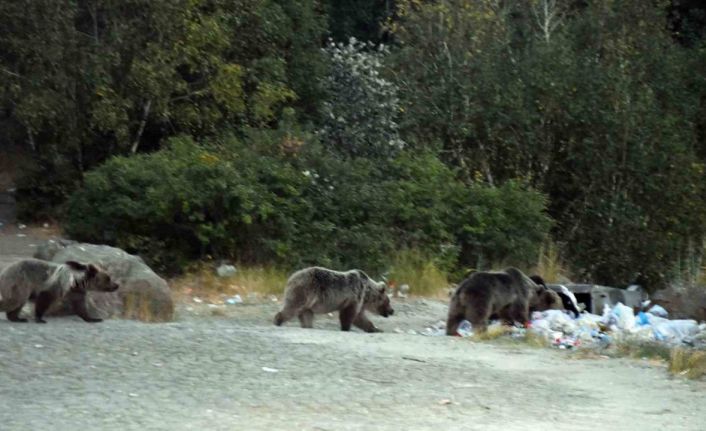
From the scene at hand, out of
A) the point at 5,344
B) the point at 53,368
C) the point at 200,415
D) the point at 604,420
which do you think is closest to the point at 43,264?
the point at 5,344

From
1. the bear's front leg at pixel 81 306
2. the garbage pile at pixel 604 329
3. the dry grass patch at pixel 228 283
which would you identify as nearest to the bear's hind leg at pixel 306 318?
the garbage pile at pixel 604 329

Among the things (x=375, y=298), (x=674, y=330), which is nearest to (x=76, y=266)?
(x=375, y=298)

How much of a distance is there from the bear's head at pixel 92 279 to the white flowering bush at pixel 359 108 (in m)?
12.0

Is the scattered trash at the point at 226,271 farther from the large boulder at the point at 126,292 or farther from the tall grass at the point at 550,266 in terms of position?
the tall grass at the point at 550,266

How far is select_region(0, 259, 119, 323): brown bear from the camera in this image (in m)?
15.7

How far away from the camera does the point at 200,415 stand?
10.4 meters

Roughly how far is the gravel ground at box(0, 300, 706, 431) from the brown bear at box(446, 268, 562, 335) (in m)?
1.22

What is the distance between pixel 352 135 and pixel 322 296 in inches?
477

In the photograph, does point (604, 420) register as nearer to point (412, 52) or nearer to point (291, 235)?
point (291, 235)

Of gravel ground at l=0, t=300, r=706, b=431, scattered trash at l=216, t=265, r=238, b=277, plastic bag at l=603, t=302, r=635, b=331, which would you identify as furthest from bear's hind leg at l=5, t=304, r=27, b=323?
plastic bag at l=603, t=302, r=635, b=331

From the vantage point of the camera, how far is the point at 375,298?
18.1 metres

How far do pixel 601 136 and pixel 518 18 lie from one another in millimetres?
6915

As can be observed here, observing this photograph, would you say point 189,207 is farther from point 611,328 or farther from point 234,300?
point 611,328

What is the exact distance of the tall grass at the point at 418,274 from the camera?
22.5m
